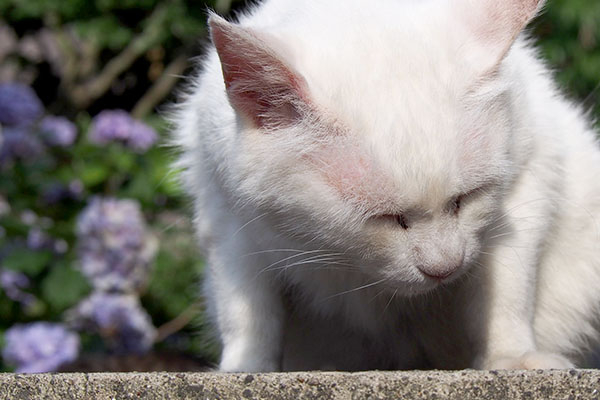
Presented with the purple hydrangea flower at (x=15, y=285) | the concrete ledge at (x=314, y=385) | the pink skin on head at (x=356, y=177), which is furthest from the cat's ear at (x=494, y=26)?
the purple hydrangea flower at (x=15, y=285)

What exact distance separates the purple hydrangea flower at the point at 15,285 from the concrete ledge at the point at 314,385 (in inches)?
82.8

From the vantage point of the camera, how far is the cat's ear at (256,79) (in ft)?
5.39

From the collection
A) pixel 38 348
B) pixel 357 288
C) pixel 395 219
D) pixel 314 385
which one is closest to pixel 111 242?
pixel 38 348

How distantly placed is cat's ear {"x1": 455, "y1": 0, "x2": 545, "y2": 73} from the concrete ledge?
0.62 m

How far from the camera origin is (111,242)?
361 cm

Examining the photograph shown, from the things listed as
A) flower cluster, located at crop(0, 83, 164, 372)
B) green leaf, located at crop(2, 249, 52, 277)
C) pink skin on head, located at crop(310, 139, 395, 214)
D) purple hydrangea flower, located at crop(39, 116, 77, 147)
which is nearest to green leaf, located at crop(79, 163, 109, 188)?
flower cluster, located at crop(0, 83, 164, 372)

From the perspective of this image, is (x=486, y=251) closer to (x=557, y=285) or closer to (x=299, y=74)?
(x=557, y=285)

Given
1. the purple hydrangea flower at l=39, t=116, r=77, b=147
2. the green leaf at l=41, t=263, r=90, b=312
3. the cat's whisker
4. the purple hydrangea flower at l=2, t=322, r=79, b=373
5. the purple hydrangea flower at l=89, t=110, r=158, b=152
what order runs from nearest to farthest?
the cat's whisker, the purple hydrangea flower at l=2, t=322, r=79, b=373, the green leaf at l=41, t=263, r=90, b=312, the purple hydrangea flower at l=39, t=116, r=77, b=147, the purple hydrangea flower at l=89, t=110, r=158, b=152

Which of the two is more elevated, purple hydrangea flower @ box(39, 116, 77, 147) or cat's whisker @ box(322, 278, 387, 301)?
cat's whisker @ box(322, 278, 387, 301)

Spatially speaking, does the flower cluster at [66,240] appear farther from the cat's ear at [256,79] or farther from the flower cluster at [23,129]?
the cat's ear at [256,79]

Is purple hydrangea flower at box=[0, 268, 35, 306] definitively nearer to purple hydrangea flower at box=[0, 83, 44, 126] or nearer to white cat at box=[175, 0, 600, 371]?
purple hydrangea flower at box=[0, 83, 44, 126]

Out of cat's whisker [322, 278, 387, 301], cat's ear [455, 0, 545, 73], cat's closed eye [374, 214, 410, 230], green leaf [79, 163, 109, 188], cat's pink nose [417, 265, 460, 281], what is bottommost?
green leaf [79, 163, 109, 188]

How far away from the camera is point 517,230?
1.97 metres

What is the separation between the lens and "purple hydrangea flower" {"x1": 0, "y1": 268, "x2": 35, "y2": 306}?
3.53 m
